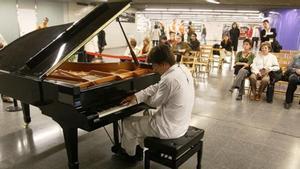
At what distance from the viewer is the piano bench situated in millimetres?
1917

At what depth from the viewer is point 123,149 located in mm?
2523

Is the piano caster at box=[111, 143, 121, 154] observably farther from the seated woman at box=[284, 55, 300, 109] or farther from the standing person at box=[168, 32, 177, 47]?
the standing person at box=[168, 32, 177, 47]

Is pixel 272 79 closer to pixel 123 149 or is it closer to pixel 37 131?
pixel 123 149

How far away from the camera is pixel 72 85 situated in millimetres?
1863

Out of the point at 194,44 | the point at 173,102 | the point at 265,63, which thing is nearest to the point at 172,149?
the point at 173,102

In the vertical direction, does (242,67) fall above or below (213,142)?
above

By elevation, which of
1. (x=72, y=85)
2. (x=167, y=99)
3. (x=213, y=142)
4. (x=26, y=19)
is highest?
(x=26, y=19)

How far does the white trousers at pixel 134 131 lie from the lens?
2183 millimetres

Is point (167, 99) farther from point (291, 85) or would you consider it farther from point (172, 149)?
point (291, 85)

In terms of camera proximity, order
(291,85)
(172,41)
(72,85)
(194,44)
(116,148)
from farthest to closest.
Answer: (172,41), (194,44), (291,85), (116,148), (72,85)

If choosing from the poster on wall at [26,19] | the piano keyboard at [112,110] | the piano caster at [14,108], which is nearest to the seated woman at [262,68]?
the piano keyboard at [112,110]

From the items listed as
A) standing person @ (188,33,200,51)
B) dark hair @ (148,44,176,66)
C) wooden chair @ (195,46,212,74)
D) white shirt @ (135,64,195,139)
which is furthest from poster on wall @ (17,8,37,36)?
white shirt @ (135,64,195,139)

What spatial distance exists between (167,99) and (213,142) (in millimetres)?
1394

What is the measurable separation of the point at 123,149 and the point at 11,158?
1.27 meters
